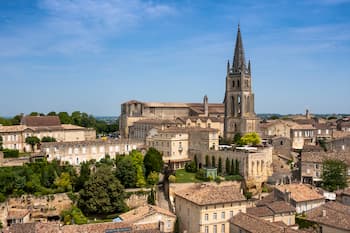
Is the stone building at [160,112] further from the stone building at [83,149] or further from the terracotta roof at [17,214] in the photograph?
the terracotta roof at [17,214]

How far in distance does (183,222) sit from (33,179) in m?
16.5

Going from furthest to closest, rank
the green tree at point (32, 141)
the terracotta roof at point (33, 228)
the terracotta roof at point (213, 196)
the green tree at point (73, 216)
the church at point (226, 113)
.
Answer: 1. the church at point (226, 113)
2. the green tree at point (32, 141)
3. the green tree at point (73, 216)
4. the terracotta roof at point (213, 196)
5. the terracotta roof at point (33, 228)

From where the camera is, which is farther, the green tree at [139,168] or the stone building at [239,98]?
the stone building at [239,98]

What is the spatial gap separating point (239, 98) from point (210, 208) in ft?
125

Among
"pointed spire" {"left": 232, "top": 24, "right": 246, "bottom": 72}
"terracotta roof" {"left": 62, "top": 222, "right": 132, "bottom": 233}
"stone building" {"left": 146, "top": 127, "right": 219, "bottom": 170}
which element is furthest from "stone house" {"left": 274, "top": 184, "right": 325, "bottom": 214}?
"pointed spire" {"left": 232, "top": 24, "right": 246, "bottom": 72}

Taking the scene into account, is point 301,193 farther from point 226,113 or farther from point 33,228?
point 226,113

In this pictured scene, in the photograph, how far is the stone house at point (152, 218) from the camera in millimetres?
32688

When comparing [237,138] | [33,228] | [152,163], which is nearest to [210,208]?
[33,228]

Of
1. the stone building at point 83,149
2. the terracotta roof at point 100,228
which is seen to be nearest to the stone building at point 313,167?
the stone building at point 83,149

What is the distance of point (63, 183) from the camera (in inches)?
1636

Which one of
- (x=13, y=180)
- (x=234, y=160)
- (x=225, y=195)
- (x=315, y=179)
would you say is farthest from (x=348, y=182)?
(x=13, y=180)

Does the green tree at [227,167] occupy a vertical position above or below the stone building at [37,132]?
below

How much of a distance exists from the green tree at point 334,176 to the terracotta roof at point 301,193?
668 centimetres

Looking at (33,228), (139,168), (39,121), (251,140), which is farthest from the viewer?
(39,121)
